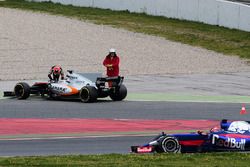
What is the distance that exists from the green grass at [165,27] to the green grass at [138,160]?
28565 mm

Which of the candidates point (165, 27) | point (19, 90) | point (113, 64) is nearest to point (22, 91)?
point (19, 90)

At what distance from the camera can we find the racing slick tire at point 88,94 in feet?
96.7

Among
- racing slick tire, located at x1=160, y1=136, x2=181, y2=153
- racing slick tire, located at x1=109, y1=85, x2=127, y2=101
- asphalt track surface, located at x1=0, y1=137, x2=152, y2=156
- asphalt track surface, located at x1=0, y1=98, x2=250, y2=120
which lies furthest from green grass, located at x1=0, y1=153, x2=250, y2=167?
racing slick tire, located at x1=109, y1=85, x2=127, y2=101

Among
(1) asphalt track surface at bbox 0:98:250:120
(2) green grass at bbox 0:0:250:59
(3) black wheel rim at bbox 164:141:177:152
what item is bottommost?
(1) asphalt track surface at bbox 0:98:250:120

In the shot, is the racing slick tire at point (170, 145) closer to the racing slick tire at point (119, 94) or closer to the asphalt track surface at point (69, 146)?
the asphalt track surface at point (69, 146)

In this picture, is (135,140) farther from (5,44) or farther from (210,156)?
(5,44)

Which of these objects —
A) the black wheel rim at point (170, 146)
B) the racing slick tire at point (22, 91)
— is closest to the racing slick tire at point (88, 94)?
the racing slick tire at point (22, 91)

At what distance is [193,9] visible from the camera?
53406mm

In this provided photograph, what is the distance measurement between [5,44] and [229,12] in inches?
500

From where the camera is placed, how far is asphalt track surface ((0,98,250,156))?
65.4ft

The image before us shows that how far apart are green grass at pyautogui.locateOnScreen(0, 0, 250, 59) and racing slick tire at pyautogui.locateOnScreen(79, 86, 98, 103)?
17.5 m

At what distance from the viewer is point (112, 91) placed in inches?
1184

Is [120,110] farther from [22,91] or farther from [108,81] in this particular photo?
[22,91]

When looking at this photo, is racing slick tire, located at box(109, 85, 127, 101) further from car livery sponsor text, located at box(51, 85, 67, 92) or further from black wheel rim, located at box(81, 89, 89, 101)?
car livery sponsor text, located at box(51, 85, 67, 92)
